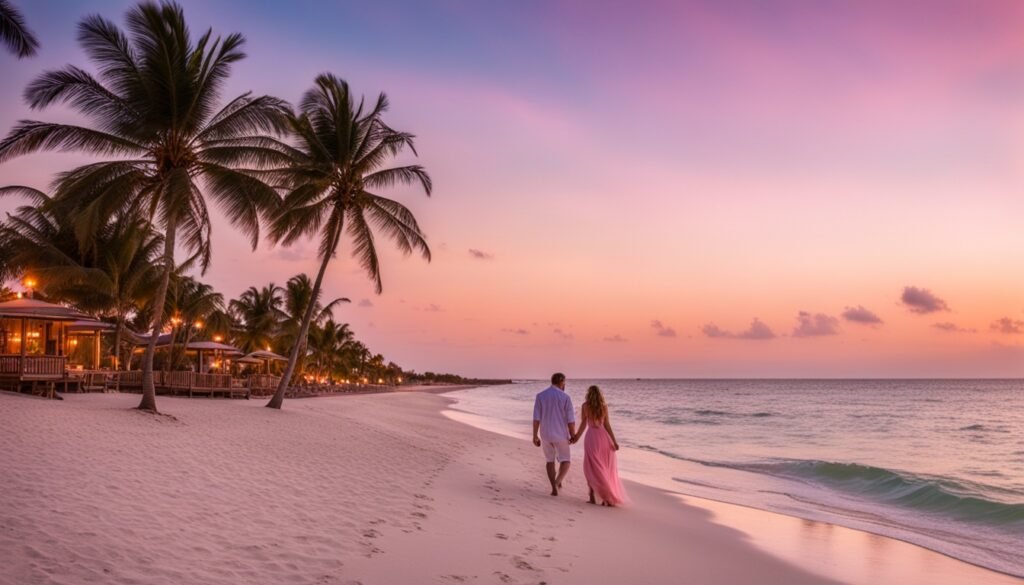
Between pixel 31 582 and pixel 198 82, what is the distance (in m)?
13.1

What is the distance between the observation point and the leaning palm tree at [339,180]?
1914 centimetres

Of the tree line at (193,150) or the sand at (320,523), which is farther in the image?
the tree line at (193,150)

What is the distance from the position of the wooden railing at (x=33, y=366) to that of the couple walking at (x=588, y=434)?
1462cm

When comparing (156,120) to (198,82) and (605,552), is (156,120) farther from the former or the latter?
(605,552)

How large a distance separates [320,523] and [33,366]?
48.2 feet

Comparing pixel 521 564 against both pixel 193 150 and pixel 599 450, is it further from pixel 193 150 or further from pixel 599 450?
pixel 193 150

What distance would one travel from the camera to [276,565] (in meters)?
5.11

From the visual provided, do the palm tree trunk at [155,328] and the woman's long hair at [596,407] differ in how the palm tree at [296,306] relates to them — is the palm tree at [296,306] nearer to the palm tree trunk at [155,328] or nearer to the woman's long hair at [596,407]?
the palm tree trunk at [155,328]

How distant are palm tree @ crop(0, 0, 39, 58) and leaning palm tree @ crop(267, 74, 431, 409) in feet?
22.9

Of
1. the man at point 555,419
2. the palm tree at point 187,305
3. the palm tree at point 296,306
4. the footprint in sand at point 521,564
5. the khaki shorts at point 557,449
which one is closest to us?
the footprint in sand at point 521,564

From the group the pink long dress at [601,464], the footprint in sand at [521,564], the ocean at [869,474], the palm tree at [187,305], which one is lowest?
the ocean at [869,474]

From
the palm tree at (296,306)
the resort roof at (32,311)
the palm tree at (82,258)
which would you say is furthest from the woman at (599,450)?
the palm tree at (296,306)

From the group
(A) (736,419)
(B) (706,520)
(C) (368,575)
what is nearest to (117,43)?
(C) (368,575)

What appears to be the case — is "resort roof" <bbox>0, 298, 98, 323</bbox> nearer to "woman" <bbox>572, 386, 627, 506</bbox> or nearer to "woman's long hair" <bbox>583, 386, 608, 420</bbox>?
"woman" <bbox>572, 386, 627, 506</bbox>
